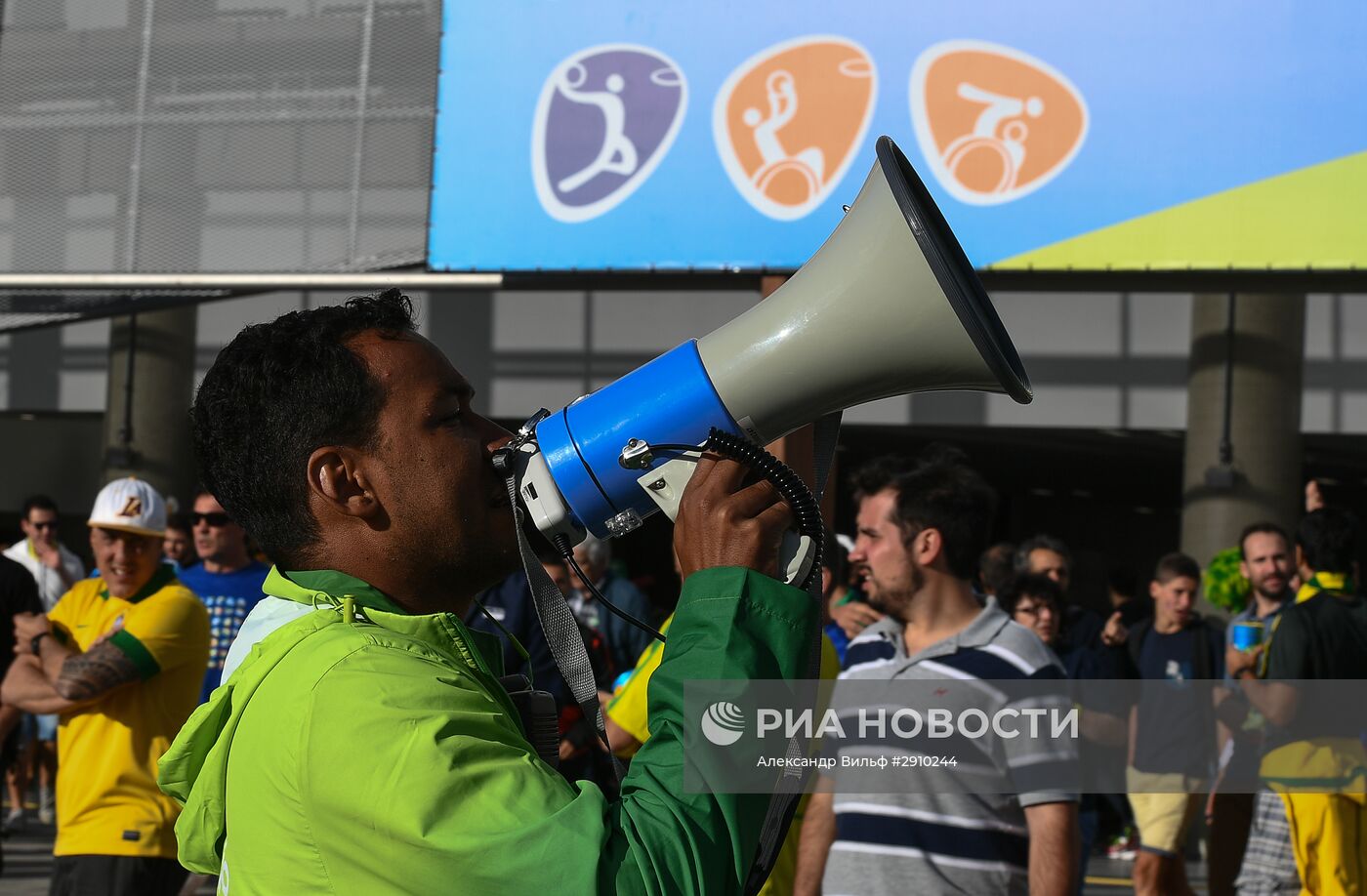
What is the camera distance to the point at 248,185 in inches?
284

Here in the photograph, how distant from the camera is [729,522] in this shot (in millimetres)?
1591

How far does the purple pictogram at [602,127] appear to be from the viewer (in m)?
6.84

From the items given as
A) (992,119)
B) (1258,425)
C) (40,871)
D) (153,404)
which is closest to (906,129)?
(992,119)

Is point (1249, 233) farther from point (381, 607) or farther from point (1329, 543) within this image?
point (381, 607)

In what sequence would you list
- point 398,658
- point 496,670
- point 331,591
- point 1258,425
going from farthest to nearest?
point 1258,425 → point 496,670 → point 331,591 → point 398,658

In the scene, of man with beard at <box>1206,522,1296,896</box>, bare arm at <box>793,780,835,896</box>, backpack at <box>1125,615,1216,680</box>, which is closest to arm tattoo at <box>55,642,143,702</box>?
bare arm at <box>793,780,835,896</box>

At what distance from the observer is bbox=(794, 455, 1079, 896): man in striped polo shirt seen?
3.48m

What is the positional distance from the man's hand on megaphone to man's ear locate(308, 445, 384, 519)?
369 millimetres

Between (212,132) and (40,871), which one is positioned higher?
(212,132)

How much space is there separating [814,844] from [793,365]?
239 cm

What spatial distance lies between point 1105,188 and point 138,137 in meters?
4.39

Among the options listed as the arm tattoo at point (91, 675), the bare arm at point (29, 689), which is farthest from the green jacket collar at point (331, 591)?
the bare arm at point (29, 689)

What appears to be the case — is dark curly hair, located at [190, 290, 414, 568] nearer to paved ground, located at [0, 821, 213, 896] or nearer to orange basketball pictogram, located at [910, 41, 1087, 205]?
orange basketball pictogram, located at [910, 41, 1087, 205]

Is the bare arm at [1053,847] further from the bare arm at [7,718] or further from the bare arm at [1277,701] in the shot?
the bare arm at [7,718]
